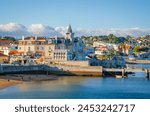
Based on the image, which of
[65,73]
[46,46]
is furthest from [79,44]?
[65,73]

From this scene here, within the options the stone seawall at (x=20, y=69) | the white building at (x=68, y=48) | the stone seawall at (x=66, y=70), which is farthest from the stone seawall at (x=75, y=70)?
the white building at (x=68, y=48)

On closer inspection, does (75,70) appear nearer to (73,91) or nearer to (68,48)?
(68,48)

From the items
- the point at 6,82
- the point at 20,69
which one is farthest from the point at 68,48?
the point at 6,82

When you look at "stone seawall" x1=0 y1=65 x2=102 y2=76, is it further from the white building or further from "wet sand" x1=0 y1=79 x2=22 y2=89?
"wet sand" x1=0 y1=79 x2=22 y2=89

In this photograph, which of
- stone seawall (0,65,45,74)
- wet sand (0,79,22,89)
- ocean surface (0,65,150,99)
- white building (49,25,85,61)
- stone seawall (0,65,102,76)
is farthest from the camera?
white building (49,25,85,61)

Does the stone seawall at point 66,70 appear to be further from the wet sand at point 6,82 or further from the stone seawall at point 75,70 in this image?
the wet sand at point 6,82

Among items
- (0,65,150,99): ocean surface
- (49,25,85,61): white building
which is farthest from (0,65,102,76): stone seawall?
(0,65,150,99): ocean surface

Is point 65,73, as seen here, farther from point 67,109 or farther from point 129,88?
point 67,109

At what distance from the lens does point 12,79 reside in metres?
25.0

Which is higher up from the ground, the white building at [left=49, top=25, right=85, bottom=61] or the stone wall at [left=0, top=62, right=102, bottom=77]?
the white building at [left=49, top=25, right=85, bottom=61]

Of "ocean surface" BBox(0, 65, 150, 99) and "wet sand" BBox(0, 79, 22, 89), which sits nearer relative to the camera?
"ocean surface" BBox(0, 65, 150, 99)

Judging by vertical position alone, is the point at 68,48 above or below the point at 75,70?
above

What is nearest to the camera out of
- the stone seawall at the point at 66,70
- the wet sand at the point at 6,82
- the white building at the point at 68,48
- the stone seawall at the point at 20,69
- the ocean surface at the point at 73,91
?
the ocean surface at the point at 73,91

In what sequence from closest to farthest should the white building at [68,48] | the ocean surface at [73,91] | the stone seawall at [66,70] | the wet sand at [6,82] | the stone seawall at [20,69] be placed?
the ocean surface at [73,91]
the wet sand at [6,82]
the stone seawall at [20,69]
the stone seawall at [66,70]
the white building at [68,48]
